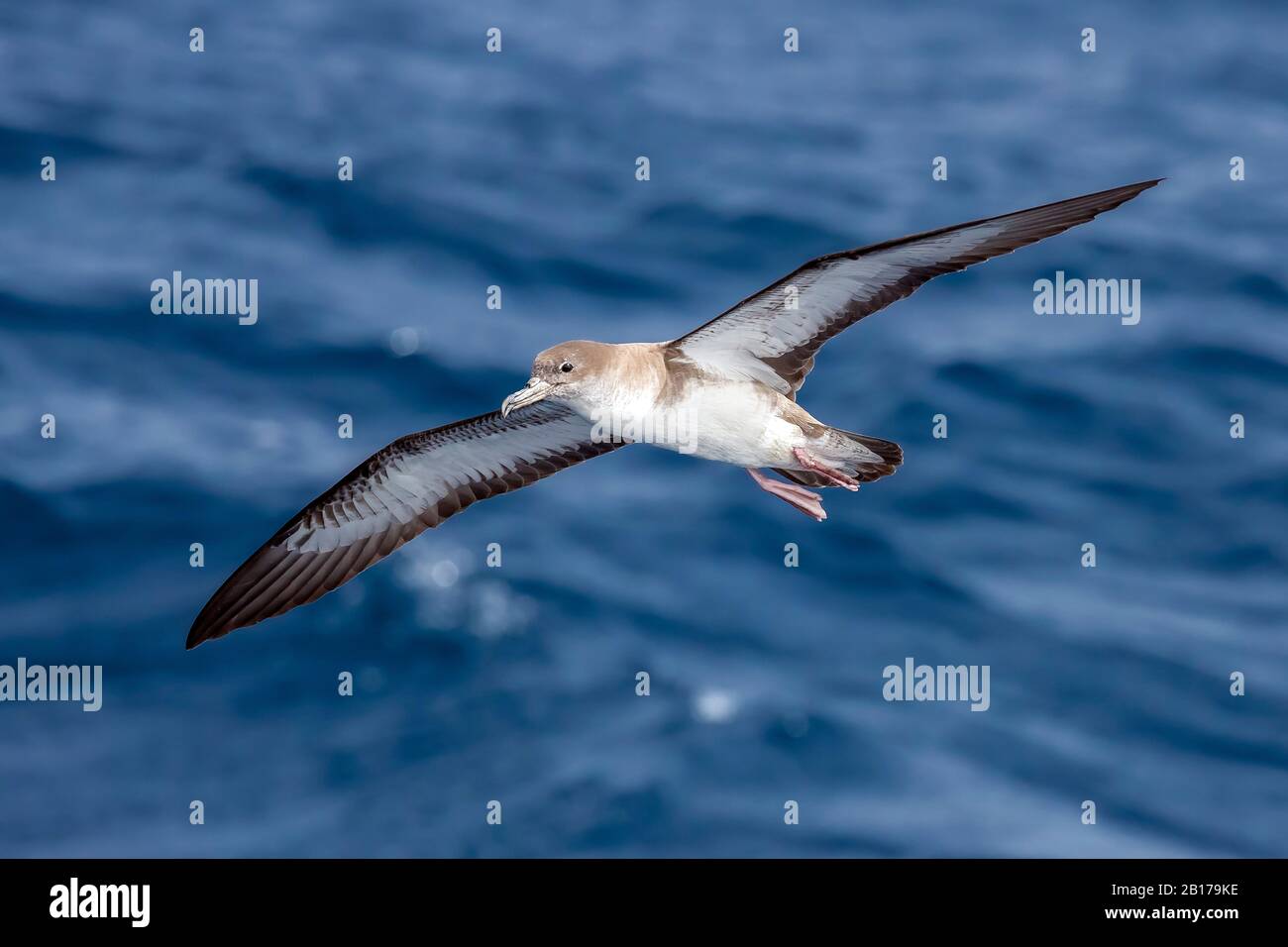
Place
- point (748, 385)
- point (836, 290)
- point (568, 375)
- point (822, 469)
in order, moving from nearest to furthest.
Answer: point (568, 375) → point (836, 290) → point (748, 385) → point (822, 469)

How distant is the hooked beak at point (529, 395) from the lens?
10571 mm

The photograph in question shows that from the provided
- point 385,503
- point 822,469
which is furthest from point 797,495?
point 385,503

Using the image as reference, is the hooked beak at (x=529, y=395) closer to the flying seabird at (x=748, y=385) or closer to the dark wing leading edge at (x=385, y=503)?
the flying seabird at (x=748, y=385)

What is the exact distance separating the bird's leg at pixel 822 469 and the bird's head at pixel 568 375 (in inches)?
59.8

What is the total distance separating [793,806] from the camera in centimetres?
1655

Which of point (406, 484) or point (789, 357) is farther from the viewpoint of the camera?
point (406, 484)

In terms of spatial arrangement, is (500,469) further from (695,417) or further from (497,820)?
(497,820)

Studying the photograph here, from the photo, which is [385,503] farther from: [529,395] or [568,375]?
[568,375]

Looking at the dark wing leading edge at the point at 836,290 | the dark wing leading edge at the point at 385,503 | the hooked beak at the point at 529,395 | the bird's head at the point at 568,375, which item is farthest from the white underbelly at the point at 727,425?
the dark wing leading edge at the point at 385,503

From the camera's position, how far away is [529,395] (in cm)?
1064

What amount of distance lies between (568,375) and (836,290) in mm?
1911

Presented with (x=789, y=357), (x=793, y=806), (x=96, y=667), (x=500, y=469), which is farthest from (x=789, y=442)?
(x=96, y=667)

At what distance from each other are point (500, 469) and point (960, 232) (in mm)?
4303

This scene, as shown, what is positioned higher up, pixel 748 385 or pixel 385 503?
pixel 748 385
